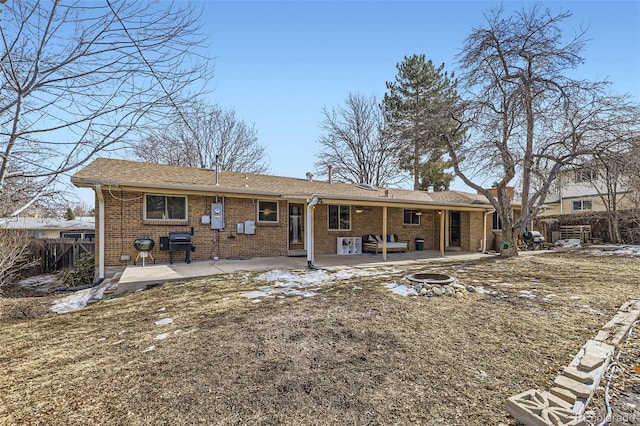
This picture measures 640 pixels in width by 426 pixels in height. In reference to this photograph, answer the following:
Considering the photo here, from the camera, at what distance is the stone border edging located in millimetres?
2188

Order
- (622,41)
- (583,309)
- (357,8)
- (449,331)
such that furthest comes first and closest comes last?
(622,41), (357,8), (583,309), (449,331)

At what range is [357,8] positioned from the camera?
6750 mm

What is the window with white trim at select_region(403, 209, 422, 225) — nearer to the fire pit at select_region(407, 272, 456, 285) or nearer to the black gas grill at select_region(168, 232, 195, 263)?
the fire pit at select_region(407, 272, 456, 285)

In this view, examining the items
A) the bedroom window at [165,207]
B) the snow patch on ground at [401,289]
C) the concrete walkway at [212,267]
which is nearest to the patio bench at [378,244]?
the concrete walkway at [212,267]

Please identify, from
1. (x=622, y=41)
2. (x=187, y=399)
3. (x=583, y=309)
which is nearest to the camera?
(x=187, y=399)

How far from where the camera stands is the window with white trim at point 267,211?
35.2 ft

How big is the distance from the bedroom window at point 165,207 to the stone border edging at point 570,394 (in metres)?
9.14

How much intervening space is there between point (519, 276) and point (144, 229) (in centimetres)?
1023

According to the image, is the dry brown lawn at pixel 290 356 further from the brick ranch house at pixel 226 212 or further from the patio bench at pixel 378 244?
the patio bench at pixel 378 244

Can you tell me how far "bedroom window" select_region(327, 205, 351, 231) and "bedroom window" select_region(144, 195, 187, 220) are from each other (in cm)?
535

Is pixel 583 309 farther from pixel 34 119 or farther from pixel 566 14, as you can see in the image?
pixel 566 14

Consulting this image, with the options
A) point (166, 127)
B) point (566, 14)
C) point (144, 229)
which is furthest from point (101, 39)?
point (566, 14)

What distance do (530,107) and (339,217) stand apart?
8.07m

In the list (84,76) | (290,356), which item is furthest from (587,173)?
(84,76)
